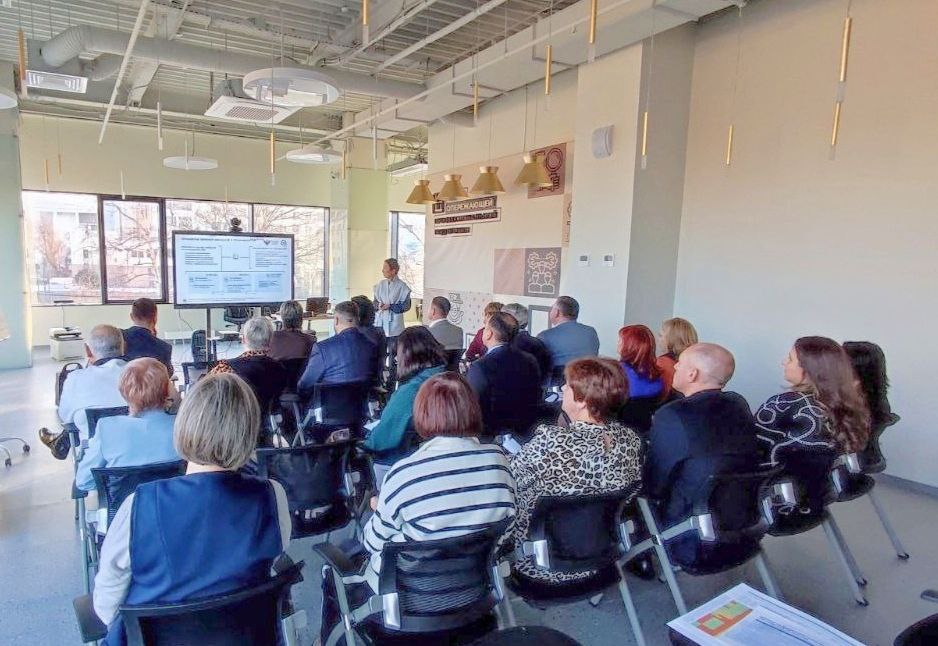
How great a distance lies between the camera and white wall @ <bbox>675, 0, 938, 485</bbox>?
4.04 meters

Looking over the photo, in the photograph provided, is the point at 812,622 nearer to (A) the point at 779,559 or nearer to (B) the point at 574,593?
(B) the point at 574,593

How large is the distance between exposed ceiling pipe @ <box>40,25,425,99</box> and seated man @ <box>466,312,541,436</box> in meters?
4.75

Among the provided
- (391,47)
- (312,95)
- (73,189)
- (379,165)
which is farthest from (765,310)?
(73,189)

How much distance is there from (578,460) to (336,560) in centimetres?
86

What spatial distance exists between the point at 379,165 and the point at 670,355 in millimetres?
9396

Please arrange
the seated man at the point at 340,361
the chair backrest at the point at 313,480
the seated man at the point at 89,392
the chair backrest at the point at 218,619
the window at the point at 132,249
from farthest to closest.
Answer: the window at the point at 132,249, the seated man at the point at 340,361, the seated man at the point at 89,392, the chair backrest at the point at 313,480, the chair backrest at the point at 218,619

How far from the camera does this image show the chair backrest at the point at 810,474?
2404 millimetres

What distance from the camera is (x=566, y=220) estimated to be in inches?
257

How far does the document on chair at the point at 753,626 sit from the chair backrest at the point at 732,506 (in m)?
0.91

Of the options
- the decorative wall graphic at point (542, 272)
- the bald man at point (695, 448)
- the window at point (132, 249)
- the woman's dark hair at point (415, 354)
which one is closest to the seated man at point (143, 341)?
the woman's dark hair at point (415, 354)

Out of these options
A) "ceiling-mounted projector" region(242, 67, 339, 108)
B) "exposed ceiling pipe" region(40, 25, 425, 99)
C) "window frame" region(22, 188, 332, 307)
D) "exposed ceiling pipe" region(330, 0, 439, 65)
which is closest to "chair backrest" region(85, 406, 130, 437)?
"ceiling-mounted projector" region(242, 67, 339, 108)

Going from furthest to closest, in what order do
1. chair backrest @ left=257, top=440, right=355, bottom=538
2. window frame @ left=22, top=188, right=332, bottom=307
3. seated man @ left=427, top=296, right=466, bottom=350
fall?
window frame @ left=22, top=188, right=332, bottom=307 < seated man @ left=427, top=296, right=466, bottom=350 < chair backrest @ left=257, top=440, right=355, bottom=538

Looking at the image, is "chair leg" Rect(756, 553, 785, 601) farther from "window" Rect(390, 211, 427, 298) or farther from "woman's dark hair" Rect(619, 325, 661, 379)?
"window" Rect(390, 211, 427, 298)

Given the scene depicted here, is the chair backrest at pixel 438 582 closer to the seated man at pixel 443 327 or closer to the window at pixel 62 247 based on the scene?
the seated man at pixel 443 327
